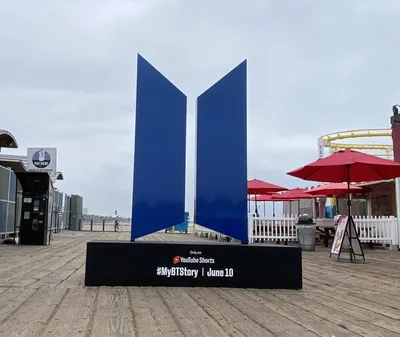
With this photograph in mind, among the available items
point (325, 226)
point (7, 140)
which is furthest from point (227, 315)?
point (7, 140)

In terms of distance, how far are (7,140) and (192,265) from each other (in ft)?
50.5

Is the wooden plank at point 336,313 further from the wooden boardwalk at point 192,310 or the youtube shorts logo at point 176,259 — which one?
the youtube shorts logo at point 176,259

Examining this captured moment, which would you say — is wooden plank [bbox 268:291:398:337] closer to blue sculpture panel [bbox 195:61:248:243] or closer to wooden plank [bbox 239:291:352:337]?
wooden plank [bbox 239:291:352:337]

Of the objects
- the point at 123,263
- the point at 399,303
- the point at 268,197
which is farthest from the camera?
the point at 268,197

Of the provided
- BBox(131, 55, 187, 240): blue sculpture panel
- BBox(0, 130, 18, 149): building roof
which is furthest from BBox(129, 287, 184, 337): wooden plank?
BBox(0, 130, 18, 149): building roof

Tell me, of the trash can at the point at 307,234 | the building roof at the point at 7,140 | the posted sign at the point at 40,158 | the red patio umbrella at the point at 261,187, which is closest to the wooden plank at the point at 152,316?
the trash can at the point at 307,234

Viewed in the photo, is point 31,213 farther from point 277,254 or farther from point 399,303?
point 399,303

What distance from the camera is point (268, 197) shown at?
2352 cm

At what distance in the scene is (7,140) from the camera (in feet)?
59.3

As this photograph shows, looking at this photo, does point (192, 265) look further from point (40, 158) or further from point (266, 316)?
point (40, 158)

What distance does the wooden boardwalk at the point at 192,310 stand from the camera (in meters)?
3.31

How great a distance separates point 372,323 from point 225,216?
245 cm

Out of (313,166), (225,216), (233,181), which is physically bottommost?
(225,216)

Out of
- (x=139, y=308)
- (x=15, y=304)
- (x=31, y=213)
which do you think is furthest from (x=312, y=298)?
(x=31, y=213)
